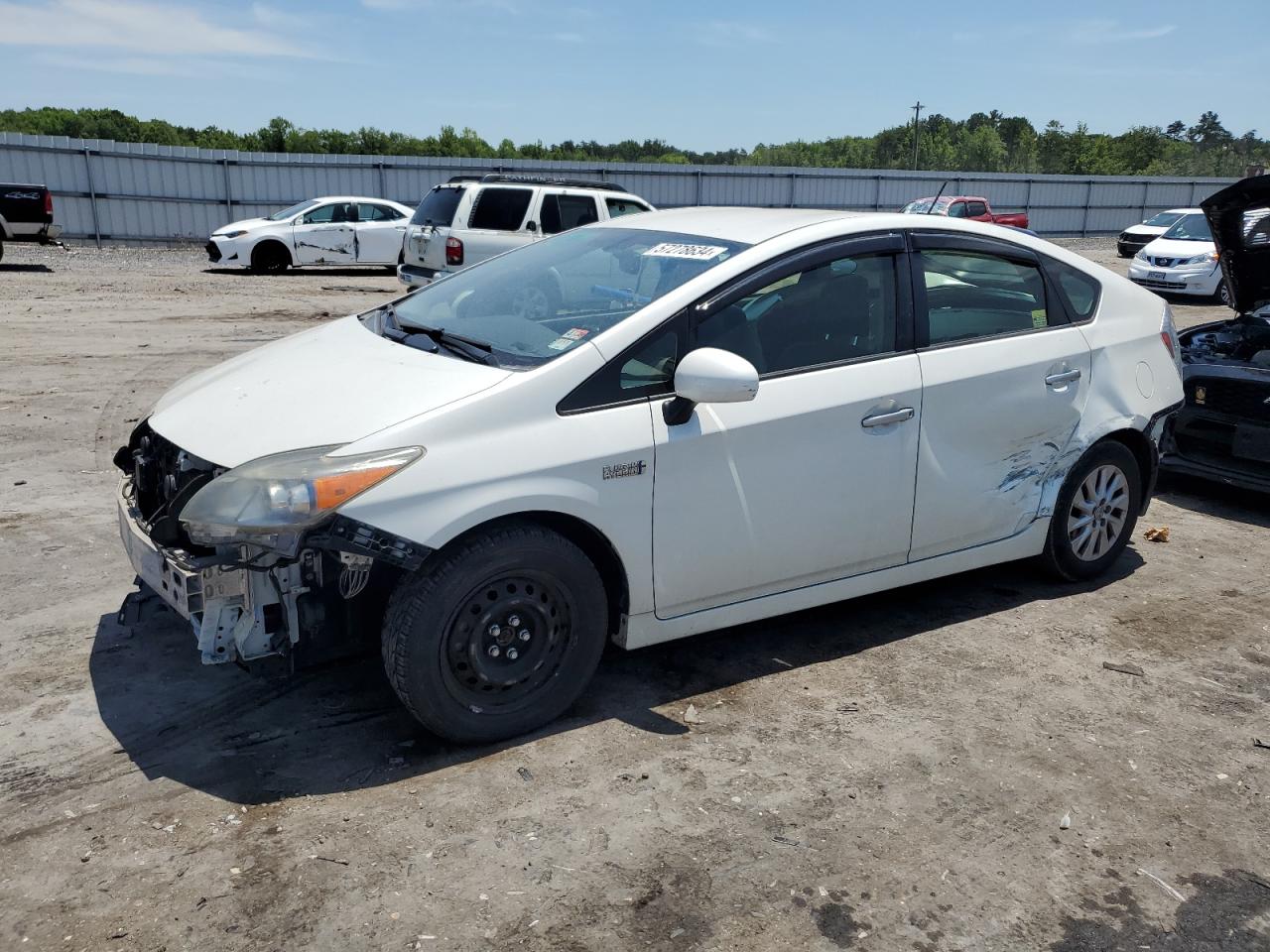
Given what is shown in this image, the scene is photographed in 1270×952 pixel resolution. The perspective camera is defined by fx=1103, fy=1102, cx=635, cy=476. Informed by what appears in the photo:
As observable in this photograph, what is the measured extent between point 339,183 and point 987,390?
2710cm

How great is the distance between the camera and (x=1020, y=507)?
4.96 meters

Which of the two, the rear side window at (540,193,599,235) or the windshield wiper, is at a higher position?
the rear side window at (540,193,599,235)

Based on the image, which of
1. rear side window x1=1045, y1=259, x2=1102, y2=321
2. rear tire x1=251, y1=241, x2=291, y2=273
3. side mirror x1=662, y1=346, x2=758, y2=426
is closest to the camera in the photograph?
side mirror x1=662, y1=346, x2=758, y2=426

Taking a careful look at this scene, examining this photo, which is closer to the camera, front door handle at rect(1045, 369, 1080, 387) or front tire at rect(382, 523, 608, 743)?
front tire at rect(382, 523, 608, 743)

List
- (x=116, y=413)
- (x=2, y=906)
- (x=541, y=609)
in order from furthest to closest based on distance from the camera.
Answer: (x=116, y=413), (x=541, y=609), (x=2, y=906)

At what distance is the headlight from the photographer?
10.8 ft

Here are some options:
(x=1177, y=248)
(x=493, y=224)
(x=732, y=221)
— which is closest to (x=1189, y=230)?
(x=1177, y=248)

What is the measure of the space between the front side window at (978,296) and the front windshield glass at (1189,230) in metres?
17.3

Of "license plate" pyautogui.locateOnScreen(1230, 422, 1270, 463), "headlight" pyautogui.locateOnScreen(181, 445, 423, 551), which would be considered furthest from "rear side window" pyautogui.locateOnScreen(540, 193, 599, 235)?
"headlight" pyautogui.locateOnScreen(181, 445, 423, 551)

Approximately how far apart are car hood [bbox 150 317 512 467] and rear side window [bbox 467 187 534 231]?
10.6 meters

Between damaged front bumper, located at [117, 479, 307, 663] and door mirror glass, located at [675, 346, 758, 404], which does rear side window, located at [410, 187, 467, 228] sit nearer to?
door mirror glass, located at [675, 346, 758, 404]

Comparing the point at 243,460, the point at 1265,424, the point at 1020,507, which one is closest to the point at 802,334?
the point at 1020,507

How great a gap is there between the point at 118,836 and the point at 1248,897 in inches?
128

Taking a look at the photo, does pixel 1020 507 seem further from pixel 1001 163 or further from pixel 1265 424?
pixel 1001 163
